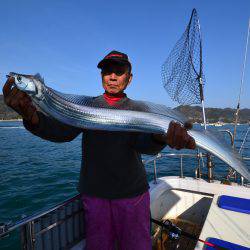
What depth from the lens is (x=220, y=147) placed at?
3422mm

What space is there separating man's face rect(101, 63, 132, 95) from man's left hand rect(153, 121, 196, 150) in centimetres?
A: 98

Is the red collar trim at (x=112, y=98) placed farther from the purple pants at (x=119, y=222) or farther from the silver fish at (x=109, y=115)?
the purple pants at (x=119, y=222)

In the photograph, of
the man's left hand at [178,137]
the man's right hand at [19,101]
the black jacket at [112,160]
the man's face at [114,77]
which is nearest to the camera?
the man's right hand at [19,101]

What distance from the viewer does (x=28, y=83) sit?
281 cm

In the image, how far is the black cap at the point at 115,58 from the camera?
363 cm

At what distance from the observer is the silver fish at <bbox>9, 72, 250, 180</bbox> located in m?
2.86

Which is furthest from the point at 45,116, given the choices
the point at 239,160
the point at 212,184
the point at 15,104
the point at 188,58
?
the point at 212,184

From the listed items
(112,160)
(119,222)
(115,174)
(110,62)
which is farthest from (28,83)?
(119,222)

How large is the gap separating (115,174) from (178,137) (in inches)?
39.7

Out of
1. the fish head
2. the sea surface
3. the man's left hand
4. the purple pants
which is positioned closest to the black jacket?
the purple pants

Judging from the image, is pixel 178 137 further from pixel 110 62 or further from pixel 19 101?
pixel 19 101

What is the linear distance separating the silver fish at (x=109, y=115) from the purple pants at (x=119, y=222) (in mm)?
1136

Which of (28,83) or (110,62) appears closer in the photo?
(28,83)

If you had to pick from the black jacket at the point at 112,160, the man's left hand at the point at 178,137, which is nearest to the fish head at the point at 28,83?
the black jacket at the point at 112,160
